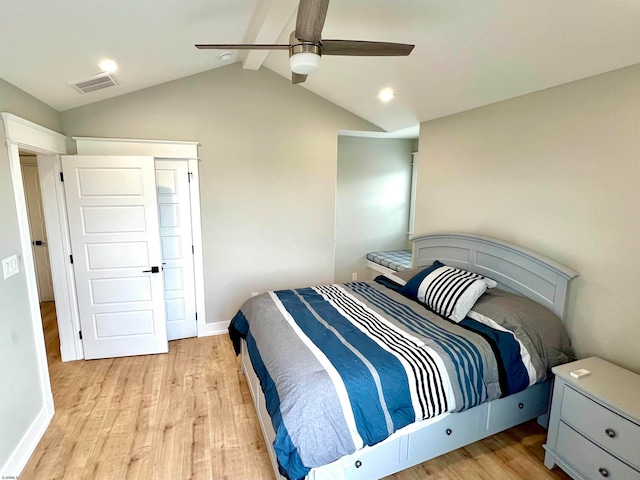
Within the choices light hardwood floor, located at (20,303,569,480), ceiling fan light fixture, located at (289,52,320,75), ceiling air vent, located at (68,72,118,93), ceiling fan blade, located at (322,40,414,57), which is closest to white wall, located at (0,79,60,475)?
light hardwood floor, located at (20,303,569,480)

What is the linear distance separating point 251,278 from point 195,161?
1486 mm

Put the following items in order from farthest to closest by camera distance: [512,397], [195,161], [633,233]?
[195,161] < [512,397] < [633,233]

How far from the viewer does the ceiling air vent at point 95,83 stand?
261 cm

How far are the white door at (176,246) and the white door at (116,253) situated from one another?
0.33 m

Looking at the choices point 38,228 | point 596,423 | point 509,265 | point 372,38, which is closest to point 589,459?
point 596,423

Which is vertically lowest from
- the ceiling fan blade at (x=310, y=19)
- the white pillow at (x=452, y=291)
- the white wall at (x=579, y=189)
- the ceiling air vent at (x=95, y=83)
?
the white pillow at (x=452, y=291)

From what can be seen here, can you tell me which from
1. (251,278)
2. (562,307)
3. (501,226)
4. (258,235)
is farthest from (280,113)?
(562,307)

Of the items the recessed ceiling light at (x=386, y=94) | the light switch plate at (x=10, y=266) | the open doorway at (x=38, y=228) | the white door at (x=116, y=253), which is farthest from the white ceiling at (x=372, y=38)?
the open doorway at (x=38, y=228)

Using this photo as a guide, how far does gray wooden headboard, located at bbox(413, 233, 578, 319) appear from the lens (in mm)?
2355

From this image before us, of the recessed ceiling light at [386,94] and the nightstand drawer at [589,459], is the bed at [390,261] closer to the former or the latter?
the recessed ceiling light at [386,94]

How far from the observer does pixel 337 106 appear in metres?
4.04

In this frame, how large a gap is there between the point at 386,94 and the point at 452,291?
205 centimetres

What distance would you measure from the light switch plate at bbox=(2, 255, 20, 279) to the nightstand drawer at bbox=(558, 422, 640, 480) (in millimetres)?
3505

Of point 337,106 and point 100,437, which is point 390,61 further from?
point 100,437
